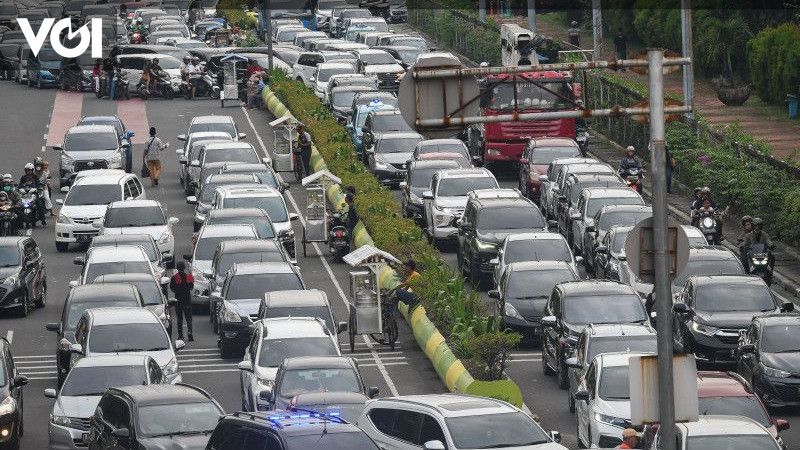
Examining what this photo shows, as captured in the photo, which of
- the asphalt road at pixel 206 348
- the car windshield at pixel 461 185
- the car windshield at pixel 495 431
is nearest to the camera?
the car windshield at pixel 495 431

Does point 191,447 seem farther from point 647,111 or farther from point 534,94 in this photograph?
point 534,94

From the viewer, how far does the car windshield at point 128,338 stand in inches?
1342

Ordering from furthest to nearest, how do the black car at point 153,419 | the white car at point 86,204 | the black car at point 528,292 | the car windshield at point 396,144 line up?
the car windshield at point 396,144
the white car at point 86,204
the black car at point 528,292
the black car at point 153,419

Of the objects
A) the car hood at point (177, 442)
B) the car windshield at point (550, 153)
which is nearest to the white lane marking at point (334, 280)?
the car windshield at point (550, 153)

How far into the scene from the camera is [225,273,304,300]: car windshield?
39000mm

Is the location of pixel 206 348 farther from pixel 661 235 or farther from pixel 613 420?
pixel 661 235

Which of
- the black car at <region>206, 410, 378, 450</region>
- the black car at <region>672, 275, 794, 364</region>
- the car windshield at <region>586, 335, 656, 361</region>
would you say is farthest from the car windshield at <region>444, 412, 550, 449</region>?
the black car at <region>672, 275, 794, 364</region>

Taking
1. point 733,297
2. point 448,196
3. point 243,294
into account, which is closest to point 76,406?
point 243,294

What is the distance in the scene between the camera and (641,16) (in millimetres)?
80500

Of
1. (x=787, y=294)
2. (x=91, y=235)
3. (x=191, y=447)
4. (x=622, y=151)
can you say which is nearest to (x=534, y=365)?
(x=787, y=294)

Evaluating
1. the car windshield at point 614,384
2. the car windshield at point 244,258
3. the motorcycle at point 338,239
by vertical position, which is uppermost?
the car windshield at point 614,384

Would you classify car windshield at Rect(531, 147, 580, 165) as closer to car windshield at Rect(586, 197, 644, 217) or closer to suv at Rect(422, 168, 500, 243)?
suv at Rect(422, 168, 500, 243)

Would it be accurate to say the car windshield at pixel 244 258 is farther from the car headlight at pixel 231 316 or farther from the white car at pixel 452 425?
the white car at pixel 452 425

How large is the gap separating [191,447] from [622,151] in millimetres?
36511
